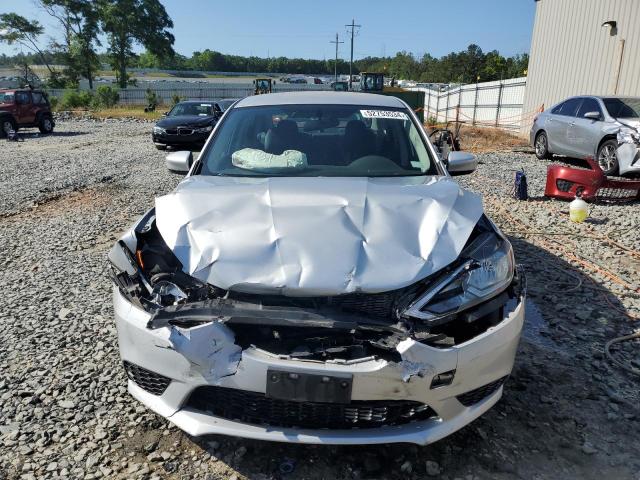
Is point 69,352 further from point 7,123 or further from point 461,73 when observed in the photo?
point 461,73

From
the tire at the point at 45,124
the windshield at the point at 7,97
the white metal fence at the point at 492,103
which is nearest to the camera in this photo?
the windshield at the point at 7,97

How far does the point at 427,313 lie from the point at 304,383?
584mm

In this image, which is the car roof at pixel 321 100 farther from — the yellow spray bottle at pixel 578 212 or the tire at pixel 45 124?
the tire at pixel 45 124

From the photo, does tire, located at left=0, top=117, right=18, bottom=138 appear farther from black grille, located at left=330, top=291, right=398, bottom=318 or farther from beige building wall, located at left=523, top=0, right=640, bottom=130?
black grille, located at left=330, top=291, right=398, bottom=318

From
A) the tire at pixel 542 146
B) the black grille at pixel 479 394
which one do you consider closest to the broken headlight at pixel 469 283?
the black grille at pixel 479 394

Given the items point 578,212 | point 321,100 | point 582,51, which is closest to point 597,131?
point 578,212

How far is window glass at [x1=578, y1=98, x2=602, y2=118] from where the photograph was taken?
10219 mm

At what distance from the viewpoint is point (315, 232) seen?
240 cm

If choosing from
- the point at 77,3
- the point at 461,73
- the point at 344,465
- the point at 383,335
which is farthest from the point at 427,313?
the point at 461,73

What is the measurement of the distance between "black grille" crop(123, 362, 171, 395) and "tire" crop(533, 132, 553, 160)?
11.7 metres

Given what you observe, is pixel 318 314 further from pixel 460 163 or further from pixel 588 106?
pixel 588 106

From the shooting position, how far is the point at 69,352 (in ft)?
10.8

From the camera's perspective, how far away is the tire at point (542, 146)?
12.0 m

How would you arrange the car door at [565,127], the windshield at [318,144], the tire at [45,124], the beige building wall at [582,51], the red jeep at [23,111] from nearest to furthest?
the windshield at [318,144] < the car door at [565,127] < the beige building wall at [582,51] < the red jeep at [23,111] < the tire at [45,124]
